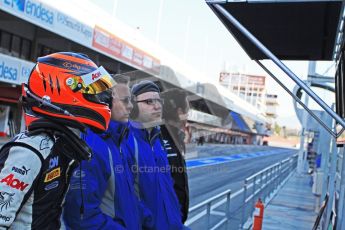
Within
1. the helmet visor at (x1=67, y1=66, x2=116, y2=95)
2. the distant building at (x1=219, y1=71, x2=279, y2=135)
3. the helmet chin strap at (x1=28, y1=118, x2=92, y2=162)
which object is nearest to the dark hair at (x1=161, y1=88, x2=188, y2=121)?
the helmet visor at (x1=67, y1=66, x2=116, y2=95)

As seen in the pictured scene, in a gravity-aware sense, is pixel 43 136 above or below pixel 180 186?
above

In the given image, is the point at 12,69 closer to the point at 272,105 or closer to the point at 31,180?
the point at 31,180

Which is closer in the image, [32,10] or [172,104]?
[172,104]

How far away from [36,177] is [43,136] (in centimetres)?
18

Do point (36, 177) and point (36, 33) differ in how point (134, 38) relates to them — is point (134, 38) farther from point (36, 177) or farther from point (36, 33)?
point (36, 177)

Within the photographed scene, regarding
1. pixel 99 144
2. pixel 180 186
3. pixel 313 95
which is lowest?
pixel 180 186

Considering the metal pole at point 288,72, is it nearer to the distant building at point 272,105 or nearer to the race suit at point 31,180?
the race suit at point 31,180

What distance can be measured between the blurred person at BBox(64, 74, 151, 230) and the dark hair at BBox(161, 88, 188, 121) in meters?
1.14

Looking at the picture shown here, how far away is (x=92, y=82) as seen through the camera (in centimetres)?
211

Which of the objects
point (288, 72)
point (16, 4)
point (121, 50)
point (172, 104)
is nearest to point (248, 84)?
point (121, 50)

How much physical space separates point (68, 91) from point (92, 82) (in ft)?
0.49

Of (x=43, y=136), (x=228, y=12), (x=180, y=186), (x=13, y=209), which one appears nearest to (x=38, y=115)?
(x=43, y=136)

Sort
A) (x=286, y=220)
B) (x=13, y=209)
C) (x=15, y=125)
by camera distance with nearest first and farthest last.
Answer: (x=13, y=209), (x=286, y=220), (x=15, y=125)

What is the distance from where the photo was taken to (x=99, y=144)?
263 cm
